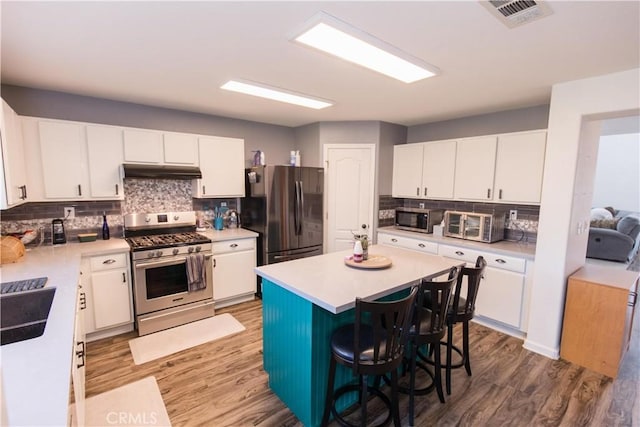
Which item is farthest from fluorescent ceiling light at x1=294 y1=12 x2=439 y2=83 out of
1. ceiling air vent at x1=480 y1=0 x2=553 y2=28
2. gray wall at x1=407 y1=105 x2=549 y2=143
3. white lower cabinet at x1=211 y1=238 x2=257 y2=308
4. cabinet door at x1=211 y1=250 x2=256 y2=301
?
cabinet door at x1=211 y1=250 x2=256 y2=301

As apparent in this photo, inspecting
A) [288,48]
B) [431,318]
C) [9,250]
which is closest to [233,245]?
[9,250]

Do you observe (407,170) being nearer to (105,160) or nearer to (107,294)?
(105,160)

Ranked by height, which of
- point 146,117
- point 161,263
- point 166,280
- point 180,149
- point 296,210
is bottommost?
point 166,280

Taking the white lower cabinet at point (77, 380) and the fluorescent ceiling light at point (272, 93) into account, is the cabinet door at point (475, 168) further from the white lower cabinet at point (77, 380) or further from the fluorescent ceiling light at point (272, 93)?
the white lower cabinet at point (77, 380)

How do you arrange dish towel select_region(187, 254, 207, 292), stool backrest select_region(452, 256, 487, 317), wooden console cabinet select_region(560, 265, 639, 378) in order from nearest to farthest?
stool backrest select_region(452, 256, 487, 317), wooden console cabinet select_region(560, 265, 639, 378), dish towel select_region(187, 254, 207, 292)

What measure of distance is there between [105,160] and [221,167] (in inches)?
48.8

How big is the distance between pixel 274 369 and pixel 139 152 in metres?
2.70

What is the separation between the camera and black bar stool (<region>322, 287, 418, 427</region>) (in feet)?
5.23

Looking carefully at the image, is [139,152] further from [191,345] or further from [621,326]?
[621,326]

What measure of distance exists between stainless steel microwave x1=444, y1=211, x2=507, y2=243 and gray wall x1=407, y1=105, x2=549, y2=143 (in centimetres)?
108

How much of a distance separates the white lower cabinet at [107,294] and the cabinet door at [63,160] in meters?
0.76

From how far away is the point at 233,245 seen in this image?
3752 millimetres

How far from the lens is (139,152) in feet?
10.9

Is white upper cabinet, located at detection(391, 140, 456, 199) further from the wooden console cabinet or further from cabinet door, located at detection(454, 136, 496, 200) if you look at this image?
the wooden console cabinet
